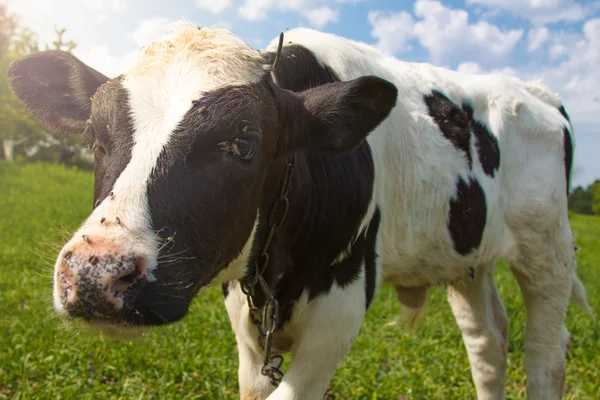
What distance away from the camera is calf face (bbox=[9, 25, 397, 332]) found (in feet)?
5.08

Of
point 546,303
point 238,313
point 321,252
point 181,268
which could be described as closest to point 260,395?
point 238,313

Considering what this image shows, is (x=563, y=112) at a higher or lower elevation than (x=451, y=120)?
higher

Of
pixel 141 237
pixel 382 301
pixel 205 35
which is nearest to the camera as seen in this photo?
pixel 141 237

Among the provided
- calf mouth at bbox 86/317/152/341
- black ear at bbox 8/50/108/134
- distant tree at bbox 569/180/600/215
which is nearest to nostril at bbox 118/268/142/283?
calf mouth at bbox 86/317/152/341

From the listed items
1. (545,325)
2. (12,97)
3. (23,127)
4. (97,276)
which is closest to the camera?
(97,276)

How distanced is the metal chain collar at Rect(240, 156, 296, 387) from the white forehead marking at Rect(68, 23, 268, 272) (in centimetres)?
47

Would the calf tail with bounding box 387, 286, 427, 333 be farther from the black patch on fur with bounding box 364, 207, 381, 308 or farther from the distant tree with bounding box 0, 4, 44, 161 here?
the distant tree with bounding box 0, 4, 44, 161

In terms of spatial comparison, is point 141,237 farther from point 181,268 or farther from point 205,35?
point 205,35

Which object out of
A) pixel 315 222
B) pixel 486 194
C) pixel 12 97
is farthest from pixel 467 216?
pixel 12 97

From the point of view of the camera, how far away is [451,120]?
11.6ft

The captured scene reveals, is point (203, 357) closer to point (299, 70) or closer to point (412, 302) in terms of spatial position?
point (412, 302)

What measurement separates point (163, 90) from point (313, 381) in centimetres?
144

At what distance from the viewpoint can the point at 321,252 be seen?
2.64m

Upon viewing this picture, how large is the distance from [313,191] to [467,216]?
50.8 inches
